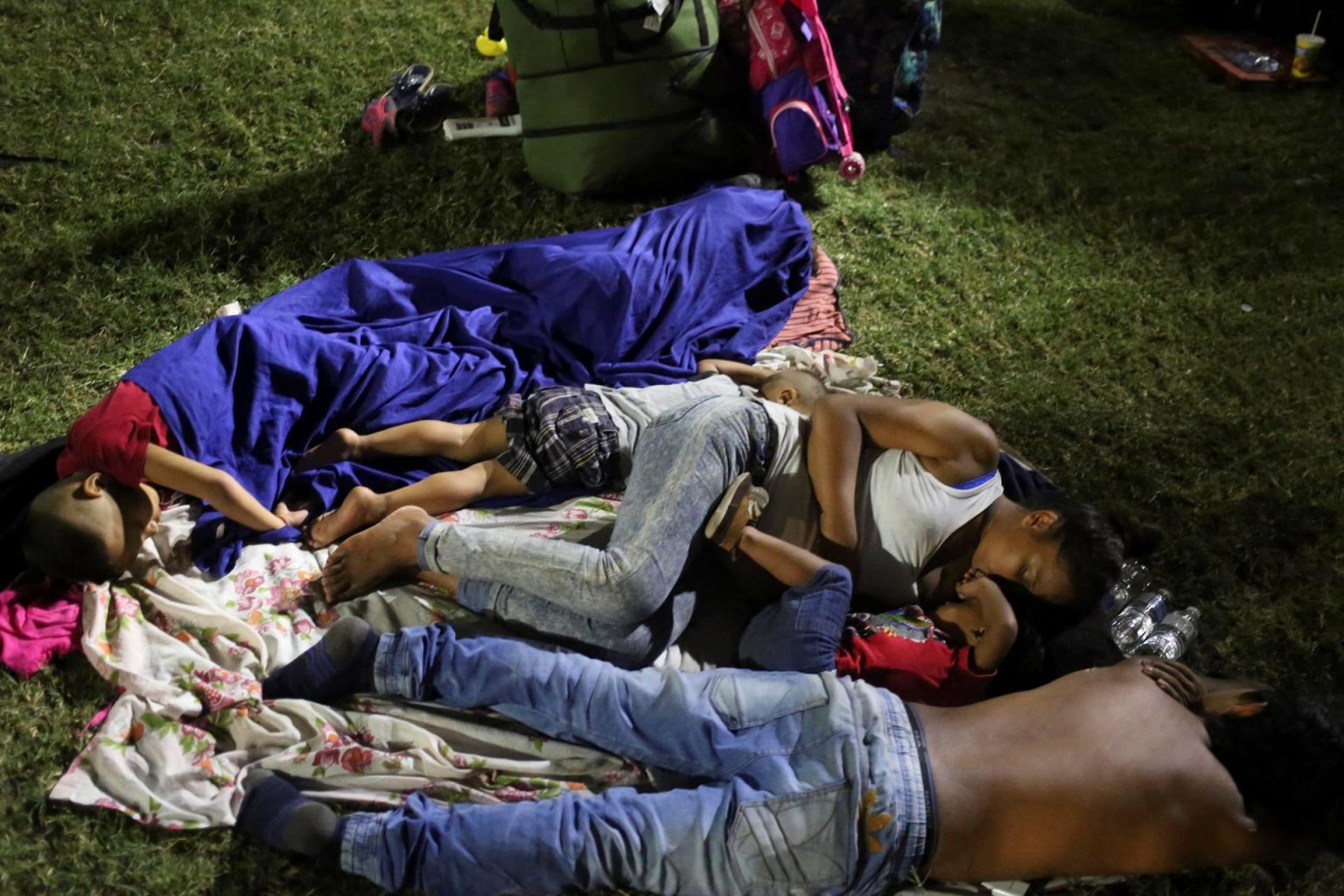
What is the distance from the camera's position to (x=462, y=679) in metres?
2.13

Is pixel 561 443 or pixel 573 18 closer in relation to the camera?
pixel 561 443

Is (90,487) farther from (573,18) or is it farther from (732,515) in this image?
(573,18)

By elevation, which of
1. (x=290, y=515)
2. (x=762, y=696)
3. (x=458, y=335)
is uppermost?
(x=458, y=335)

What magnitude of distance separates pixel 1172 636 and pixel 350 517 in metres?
2.01

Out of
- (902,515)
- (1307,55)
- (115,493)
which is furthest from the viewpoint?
(1307,55)

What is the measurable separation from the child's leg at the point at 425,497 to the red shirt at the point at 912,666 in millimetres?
898

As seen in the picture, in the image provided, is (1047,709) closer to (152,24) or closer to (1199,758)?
(1199,758)

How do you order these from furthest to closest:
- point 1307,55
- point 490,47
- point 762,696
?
point 1307,55 < point 490,47 < point 762,696

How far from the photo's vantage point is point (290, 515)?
2514 millimetres

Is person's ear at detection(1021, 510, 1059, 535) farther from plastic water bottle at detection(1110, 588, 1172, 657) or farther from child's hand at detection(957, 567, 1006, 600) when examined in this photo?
plastic water bottle at detection(1110, 588, 1172, 657)

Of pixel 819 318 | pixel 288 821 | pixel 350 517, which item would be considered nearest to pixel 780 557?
pixel 350 517

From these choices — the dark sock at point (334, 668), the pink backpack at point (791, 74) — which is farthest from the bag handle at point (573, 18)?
the dark sock at point (334, 668)

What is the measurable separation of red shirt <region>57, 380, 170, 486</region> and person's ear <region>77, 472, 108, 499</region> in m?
0.03

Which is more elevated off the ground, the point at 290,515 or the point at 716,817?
the point at 290,515
